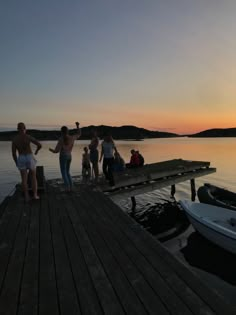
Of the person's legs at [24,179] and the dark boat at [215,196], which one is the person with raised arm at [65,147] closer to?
the person's legs at [24,179]

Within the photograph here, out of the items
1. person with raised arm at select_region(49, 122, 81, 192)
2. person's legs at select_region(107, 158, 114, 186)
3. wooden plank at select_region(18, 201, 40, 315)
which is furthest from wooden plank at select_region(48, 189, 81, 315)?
person's legs at select_region(107, 158, 114, 186)

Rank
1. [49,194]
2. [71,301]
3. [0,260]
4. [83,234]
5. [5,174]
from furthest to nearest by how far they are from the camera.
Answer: [5,174] < [49,194] < [83,234] < [0,260] < [71,301]

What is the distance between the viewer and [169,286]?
390cm

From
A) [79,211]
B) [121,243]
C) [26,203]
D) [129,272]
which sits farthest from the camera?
[26,203]

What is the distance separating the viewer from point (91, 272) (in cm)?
436

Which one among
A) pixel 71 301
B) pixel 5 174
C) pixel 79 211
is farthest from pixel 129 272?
pixel 5 174

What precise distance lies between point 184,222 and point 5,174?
983 inches

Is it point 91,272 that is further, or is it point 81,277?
point 91,272

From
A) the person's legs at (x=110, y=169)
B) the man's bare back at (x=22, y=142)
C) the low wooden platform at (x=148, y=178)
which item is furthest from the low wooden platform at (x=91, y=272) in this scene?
the low wooden platform at (x=148, y=178)

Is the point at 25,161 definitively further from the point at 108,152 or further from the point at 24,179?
the point at 108,152

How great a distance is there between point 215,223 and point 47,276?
25.1ft

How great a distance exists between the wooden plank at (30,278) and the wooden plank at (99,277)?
0.80m

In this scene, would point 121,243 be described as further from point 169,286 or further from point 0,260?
point 0,260

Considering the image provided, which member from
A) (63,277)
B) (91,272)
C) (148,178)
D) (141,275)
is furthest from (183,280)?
(148,178)
